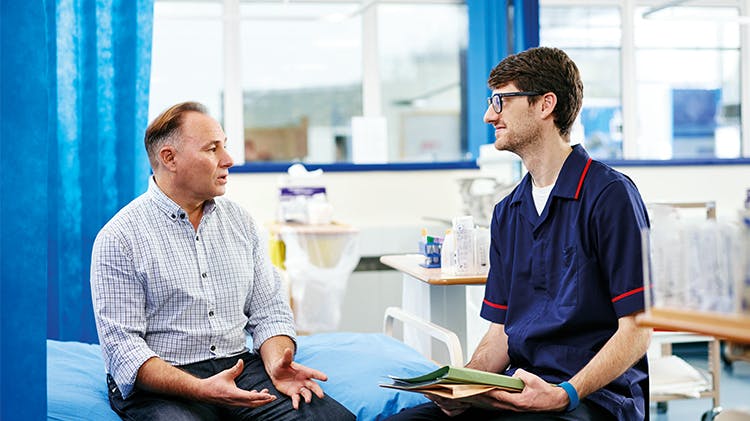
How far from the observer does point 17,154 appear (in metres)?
1.43

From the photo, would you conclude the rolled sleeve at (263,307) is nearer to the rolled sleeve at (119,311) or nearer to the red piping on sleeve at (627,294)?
the rolled sleeve at (119,311)

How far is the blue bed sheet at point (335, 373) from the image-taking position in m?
1.98

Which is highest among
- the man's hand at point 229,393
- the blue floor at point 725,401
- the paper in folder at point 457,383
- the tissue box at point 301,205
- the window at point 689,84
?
the window at point 689,84

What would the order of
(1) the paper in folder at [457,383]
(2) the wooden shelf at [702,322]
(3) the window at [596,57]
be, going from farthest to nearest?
(3) the window at [596,57] < (1) the paper in folder at [457,383] < (2) the wooden shelf at [702,322]

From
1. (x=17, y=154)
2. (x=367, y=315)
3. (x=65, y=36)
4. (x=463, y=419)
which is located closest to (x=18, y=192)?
(x=17, y=154)

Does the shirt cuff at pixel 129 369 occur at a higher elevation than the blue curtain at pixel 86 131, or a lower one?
lower

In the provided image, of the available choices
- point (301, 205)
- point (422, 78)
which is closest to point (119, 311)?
point (301, 205)

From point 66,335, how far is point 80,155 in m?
0.67

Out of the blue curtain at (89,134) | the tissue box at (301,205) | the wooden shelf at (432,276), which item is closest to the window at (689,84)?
the tissue box at (301,205)

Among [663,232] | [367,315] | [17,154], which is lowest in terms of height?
[367,315]

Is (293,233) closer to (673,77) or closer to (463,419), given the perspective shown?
(463,419)

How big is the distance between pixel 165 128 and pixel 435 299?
1089 millimetres

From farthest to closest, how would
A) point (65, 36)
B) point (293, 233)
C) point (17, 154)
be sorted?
point (293, 233) → point (65, 36) → point (17, 154)

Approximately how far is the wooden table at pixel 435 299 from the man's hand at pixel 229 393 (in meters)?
0.83
